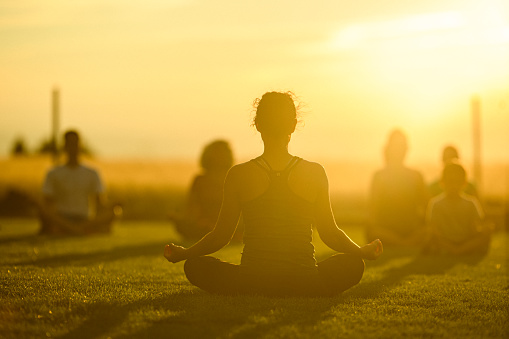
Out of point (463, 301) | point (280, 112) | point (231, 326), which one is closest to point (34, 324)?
point (231, 326)

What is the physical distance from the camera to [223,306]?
5879 mm

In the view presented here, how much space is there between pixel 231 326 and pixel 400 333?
Result: 3.76 feet

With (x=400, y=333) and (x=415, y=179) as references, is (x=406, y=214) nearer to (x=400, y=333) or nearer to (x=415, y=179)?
(x=415, y=179)

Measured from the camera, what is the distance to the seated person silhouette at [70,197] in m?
14.5

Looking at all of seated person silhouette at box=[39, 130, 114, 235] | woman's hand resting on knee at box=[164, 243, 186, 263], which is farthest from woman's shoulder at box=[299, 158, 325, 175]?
seated person silhouette at box=[39, 130, 114, 235]

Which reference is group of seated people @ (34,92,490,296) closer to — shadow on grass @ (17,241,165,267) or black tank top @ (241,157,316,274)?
black tank top @ (241,157,316,274)

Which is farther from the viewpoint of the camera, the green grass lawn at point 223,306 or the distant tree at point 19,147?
the distant tree at point 19,147

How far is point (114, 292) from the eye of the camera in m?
6.63

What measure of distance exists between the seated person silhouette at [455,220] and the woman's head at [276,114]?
5.59 m

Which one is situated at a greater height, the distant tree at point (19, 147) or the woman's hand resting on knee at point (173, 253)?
the distant tree at point (19, 147)

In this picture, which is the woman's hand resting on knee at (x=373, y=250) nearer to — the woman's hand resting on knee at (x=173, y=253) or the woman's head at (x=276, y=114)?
the woman's head at (x=276, y=114)

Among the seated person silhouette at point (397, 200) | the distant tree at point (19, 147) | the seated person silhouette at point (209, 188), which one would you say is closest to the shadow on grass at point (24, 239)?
the seated person silhouette at point (209, 188)

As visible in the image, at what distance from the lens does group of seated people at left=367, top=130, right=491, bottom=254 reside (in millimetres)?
11578

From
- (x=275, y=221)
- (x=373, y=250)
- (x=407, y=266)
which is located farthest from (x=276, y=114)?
(x=407, y=266)
